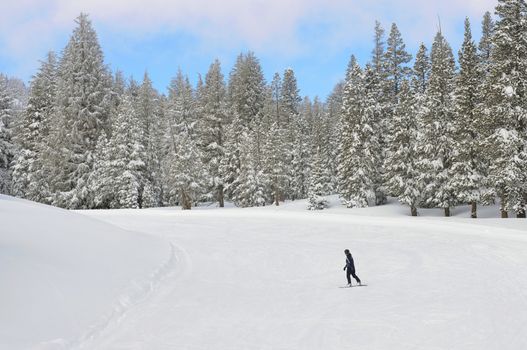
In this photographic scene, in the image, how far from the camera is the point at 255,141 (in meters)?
57.7

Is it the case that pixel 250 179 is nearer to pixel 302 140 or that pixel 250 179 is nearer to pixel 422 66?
pixel 302 140

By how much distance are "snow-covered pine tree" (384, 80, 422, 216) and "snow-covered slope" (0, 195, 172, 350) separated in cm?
2717

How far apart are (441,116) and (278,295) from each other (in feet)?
104

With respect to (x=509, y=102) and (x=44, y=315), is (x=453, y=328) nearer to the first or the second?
(x=44, y=315)

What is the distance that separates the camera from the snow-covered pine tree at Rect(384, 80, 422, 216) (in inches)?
1636

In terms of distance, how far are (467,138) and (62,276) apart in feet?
111

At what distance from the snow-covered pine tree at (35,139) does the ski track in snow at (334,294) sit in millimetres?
26638

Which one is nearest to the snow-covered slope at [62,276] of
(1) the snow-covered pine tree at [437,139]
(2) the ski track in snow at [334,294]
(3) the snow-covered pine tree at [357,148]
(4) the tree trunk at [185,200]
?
(2) the ski track in snow at [334,294]

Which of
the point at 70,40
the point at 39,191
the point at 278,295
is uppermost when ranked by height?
the point at 70,40

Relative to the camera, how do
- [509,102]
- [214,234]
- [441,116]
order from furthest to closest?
1. [441,116]
2. [509,102]
3. [214,234]

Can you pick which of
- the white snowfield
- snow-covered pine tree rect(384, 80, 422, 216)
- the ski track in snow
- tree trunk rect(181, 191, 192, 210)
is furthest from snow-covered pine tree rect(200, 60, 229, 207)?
the white snowfield

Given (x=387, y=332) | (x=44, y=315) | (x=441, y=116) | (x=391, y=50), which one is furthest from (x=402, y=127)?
(x=44, y=315)

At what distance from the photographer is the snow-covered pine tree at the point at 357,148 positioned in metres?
45.7

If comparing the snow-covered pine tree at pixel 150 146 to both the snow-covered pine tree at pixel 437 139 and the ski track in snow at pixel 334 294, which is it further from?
the snow-covered pine tree at pixel 437 139
